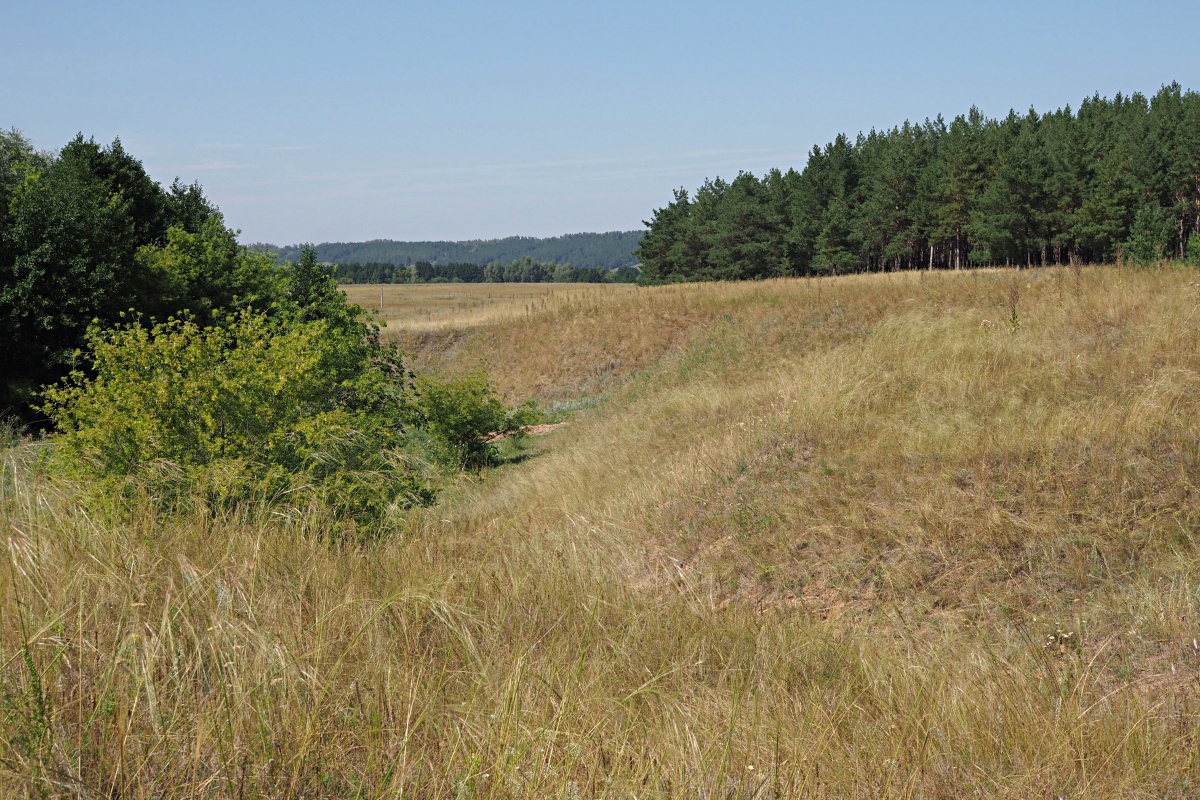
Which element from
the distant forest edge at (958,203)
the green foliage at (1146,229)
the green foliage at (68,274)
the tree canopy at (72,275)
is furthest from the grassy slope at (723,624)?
the distant forest edge at (958,203)

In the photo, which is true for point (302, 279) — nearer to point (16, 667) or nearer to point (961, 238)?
point (16, 667)

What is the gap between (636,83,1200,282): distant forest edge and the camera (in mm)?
58062

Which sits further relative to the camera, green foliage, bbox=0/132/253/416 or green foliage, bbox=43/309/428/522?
green foliage, bbox=0/132/253/416

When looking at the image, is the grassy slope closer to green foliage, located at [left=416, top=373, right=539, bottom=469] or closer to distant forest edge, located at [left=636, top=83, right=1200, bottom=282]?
green foliage, located at [left=416, top=373, right=539, bottom=469]

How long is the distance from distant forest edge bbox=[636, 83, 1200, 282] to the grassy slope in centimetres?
4965

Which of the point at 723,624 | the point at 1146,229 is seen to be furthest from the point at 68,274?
the point at 1146,229

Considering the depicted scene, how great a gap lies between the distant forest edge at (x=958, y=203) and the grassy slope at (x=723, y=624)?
49.7m

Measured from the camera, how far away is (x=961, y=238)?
219 ft

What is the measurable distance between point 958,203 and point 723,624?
216ft

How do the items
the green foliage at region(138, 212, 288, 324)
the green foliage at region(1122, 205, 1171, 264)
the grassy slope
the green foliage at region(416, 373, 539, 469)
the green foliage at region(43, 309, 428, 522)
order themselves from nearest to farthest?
the grassy slope, the green foliage at region(43, 309, 428, 522), the green foliage at region(416, 373, 539, 469), the green foliage at region(138, 212, 288, 324), the green foliage at region(1122, 205, 1171, 264)

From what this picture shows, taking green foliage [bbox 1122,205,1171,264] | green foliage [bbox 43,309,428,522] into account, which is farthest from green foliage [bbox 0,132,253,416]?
green foliage [bbox 1122,205,1171,264]

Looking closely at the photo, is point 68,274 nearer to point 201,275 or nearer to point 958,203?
point 201,275

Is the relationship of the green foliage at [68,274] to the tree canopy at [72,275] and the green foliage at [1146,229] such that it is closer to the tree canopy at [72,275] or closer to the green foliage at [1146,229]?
the tree canopy at [72,275]

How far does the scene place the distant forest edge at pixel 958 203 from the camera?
58.1m
